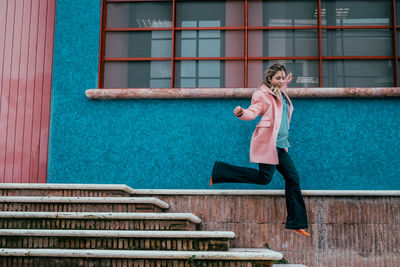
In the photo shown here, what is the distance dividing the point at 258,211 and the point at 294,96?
1430 millimetres

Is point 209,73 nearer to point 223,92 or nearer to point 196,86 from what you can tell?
point 196,86

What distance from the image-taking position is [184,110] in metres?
4.82

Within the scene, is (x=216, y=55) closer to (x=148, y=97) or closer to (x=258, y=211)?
(x=148, y=97)

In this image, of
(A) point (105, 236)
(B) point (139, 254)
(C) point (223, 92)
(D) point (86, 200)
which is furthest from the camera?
(C) point (223, 92)

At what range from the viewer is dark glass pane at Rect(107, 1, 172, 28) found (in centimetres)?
518

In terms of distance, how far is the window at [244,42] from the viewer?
4.96 metres

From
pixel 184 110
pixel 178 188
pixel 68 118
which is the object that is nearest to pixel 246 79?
pixel 184 110

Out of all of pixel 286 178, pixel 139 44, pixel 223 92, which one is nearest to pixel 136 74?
pixel 139 44

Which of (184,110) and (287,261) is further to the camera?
(184,110)

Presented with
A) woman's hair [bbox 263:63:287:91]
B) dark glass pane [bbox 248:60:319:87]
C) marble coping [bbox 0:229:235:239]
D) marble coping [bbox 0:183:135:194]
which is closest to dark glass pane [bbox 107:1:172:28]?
dark glass pane [bbox 248:60:319:87]

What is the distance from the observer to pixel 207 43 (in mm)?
5129

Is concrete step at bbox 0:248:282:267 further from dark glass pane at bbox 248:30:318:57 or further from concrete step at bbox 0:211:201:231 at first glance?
dark glass pane at bbox 248:30:318:57

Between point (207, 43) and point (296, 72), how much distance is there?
1176mm

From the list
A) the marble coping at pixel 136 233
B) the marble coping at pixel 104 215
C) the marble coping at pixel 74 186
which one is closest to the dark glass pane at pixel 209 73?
the marble coping at pixel 74 186
